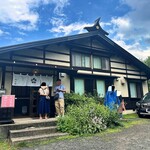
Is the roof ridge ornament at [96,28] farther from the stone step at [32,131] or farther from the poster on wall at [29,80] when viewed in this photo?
the stone step at [32,131]

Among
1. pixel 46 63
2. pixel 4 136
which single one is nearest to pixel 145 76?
pixel 46 63

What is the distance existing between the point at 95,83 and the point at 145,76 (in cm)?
569

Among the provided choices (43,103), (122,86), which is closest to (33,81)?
(43,103)

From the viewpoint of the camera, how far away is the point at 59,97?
7941 mm

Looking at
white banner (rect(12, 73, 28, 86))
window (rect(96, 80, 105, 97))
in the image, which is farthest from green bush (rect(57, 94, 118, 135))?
window (rect(96, 80, 105, 97))

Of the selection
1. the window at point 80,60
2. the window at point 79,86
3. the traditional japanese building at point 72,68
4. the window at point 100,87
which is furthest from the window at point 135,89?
the window at point 79,86

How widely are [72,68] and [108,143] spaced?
6.52 metres

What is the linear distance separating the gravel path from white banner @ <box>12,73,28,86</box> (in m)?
4.35

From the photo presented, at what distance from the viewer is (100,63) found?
1284 centimetres

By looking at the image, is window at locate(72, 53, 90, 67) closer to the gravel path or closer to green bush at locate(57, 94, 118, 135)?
green bush at locate(57, 94, 118, 135)

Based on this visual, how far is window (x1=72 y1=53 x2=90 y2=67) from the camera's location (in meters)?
11.6

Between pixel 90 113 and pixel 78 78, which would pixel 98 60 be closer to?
pixel 78 78

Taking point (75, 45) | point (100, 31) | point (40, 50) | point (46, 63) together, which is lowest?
point (46, 63)

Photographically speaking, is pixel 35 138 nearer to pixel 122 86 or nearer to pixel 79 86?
pixel 79 86
